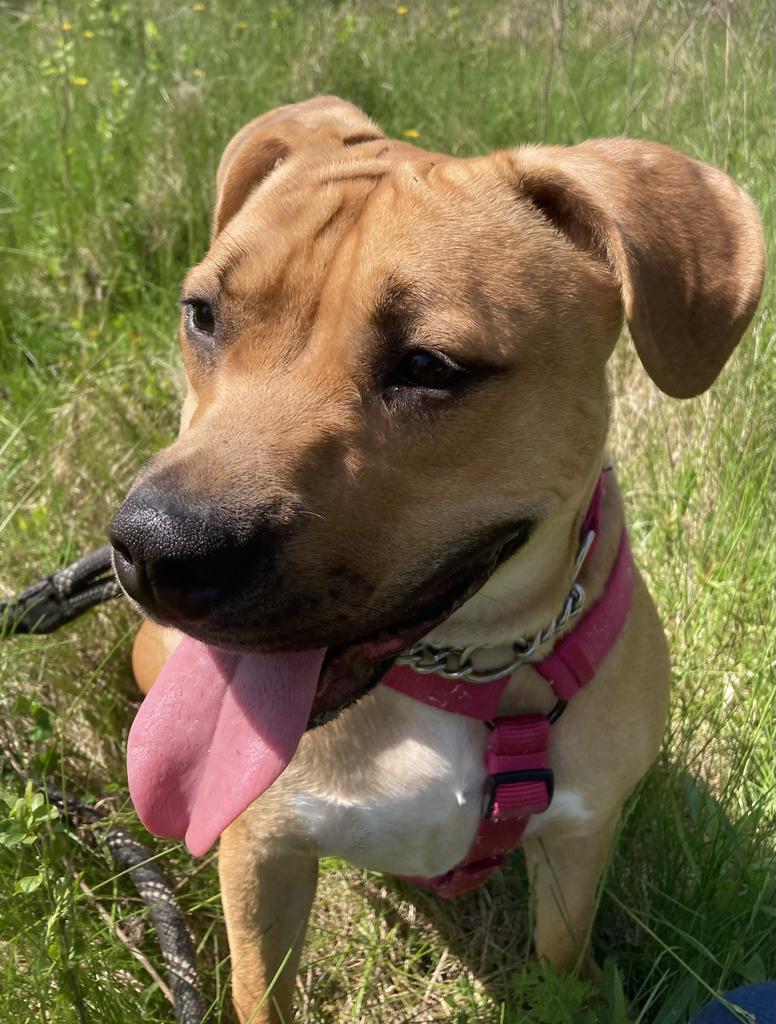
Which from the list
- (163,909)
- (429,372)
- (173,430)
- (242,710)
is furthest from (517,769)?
(173,430)

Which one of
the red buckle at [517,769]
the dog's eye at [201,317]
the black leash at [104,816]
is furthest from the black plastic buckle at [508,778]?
the dog's eye at [201,317]

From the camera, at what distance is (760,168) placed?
3914mm

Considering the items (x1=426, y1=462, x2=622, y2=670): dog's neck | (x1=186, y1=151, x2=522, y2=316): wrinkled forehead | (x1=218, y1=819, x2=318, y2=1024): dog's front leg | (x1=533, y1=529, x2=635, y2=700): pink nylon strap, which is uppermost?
(x1=186, y1=151, x2=522, y2=316): wrinkled forehead

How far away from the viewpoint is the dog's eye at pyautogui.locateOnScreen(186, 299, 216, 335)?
2047 millimetres

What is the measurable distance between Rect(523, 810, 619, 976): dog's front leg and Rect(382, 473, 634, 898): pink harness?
188 millimetres

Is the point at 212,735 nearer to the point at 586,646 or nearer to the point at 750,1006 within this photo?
the point at 586,646

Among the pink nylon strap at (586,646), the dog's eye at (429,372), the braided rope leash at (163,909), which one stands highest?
the dog's eye at (429,372)

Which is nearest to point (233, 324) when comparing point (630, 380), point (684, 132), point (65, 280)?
point (630, 380)

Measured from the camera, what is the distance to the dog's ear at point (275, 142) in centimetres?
240

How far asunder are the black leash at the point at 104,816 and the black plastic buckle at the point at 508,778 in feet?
2.45

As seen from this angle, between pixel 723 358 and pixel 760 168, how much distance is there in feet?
7.72

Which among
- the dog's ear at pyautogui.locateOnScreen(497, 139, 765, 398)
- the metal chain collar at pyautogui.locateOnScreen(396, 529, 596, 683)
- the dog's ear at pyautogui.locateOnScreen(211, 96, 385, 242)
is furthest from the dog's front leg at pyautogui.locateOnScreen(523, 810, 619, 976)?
the dog's ear at pyautogui.locateOnScreen(211, 96, 385, 242)

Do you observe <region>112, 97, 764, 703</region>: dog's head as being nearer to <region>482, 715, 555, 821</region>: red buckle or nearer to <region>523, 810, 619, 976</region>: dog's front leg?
<region>482, 715, 555, 821</region>: red buckle

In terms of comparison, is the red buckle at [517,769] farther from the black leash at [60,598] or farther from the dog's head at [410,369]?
the black leash at [60,598]
